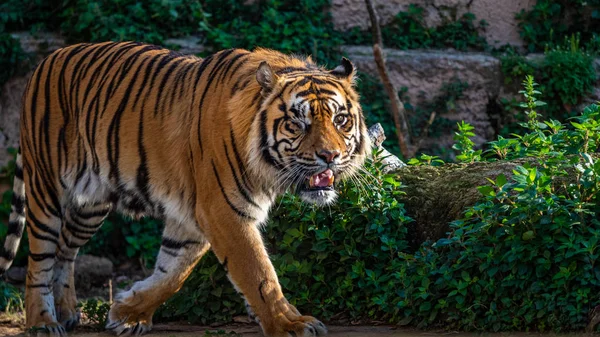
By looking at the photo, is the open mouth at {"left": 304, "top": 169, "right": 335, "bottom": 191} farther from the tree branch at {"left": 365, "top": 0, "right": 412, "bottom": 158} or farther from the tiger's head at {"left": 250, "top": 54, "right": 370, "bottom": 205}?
the tree branch at {"left": 365, "top": 0, "right": 412, "bottom": 158}

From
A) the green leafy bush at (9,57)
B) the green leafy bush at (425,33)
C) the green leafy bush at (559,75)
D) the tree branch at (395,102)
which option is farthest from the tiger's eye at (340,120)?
the green leafy bush at (425,33)

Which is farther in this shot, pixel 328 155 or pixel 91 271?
pixel 91 271

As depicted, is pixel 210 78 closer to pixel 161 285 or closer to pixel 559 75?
pixel 161 285

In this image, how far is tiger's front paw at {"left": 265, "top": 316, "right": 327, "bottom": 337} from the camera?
4.70 m

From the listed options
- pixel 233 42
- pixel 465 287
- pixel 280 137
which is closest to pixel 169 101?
pixel 280 137

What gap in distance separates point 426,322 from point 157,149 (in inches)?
68.8

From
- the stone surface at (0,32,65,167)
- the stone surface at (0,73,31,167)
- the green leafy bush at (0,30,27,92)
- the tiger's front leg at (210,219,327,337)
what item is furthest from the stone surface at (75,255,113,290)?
the tiger's front leg at (210,219,327,337)

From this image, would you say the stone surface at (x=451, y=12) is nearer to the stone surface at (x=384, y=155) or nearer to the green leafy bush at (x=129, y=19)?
the green leafy bush at (x=129, y=19)

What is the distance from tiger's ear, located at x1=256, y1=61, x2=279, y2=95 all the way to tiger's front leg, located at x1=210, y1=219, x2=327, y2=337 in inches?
27.3

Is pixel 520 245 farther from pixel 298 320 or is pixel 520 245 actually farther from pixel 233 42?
pixel 233 42

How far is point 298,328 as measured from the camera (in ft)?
15.4

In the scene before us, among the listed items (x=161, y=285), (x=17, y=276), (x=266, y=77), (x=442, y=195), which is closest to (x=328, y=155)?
(x=266, y=77)

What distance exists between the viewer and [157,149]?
18.0ft

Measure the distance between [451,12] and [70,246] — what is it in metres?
5.52
